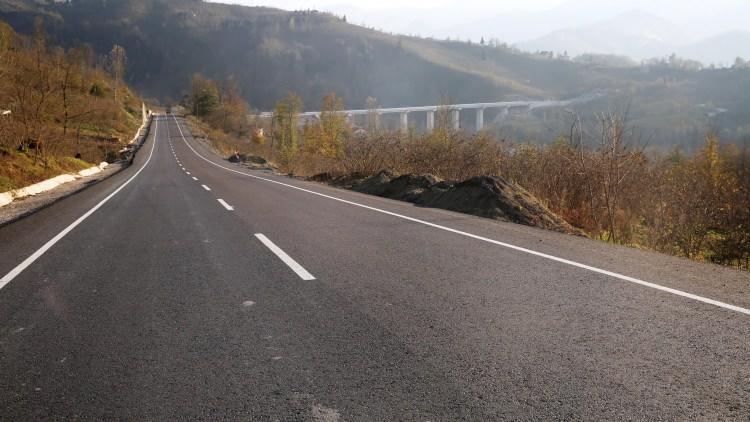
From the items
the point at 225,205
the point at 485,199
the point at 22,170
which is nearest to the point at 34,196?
the point at 22,170

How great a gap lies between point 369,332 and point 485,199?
852 centimetres

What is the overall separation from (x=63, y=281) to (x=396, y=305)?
3.77m

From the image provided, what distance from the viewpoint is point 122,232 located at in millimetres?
8633

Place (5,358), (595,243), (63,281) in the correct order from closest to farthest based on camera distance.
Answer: (5,358) < (63,281) < (595,243)

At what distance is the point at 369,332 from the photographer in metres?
3.72

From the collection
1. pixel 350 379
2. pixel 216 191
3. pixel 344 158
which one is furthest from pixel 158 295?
pixel 344 158

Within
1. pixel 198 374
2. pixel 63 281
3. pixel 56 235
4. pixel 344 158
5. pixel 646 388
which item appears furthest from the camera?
pixel 344 158

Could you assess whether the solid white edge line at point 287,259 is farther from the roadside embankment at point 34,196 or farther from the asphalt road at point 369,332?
the roadside embankment at point 34,196

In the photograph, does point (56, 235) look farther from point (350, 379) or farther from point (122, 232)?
point (350, 379)

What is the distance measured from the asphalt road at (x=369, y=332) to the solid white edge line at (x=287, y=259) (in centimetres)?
4

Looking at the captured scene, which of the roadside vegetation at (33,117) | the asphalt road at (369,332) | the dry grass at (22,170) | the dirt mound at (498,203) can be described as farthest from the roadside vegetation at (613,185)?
the roadside vegetation at (33,117)

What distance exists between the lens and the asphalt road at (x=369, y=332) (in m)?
2.73

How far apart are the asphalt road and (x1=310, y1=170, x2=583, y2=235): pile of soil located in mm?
3135

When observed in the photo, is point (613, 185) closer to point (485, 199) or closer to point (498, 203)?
point (498, 203)
